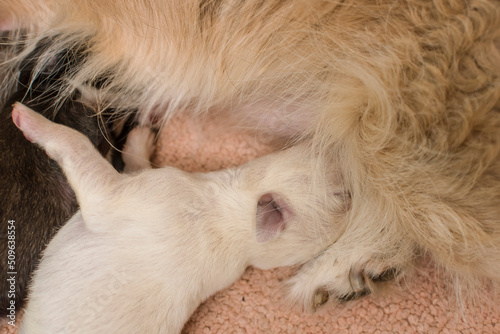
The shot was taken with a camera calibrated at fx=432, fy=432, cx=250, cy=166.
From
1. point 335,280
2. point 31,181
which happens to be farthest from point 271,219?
point 31,181

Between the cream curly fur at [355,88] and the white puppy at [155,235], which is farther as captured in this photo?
the white puppy at [155,235]

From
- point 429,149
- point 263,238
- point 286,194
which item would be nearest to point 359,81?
point 429,149

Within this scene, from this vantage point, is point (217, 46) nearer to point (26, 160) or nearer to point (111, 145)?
point (111, 145)

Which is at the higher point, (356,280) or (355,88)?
(355,88)

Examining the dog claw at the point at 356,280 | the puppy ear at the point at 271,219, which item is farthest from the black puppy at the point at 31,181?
the dog claw at the point at 356,280

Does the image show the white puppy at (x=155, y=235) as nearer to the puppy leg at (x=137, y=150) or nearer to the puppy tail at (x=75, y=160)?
the puppy tail at (x=75, y=160)

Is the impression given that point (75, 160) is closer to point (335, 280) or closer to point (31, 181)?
point (31, 181)
